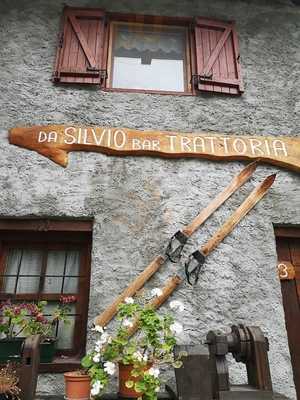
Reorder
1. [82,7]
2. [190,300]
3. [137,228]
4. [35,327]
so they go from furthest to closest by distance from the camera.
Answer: [82,7]
[137,228]
[190,300]
[35,327]

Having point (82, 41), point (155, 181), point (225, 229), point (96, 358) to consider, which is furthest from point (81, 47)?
point (96, 358)

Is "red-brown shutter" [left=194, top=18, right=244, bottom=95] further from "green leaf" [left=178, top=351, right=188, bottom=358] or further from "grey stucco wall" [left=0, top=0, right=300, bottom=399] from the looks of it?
"green leaf" [left=178, top=351, right=188, bottom=358]

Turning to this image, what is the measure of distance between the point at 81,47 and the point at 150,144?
1.61m

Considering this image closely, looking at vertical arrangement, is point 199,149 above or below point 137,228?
above

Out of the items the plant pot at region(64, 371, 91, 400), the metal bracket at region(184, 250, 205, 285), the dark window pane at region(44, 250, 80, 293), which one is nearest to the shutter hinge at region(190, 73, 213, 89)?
the metal bracket at region(184, 250, 205, 285)

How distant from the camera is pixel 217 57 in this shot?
460 cm

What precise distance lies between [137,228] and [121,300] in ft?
2.26

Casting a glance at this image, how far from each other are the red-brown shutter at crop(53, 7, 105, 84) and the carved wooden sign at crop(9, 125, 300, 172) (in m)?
0.72

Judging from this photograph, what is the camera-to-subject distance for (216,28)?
480 centimetres

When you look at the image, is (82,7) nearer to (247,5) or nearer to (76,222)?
(247,5)

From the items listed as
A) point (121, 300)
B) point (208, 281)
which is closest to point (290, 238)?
point (208, 281)

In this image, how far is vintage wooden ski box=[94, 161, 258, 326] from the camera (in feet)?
10.3

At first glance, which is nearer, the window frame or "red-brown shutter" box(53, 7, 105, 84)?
"red-brown shutter" box(53, 7, 105, 84)

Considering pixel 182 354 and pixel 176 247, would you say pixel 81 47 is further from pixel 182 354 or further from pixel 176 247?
pixel 182 354
